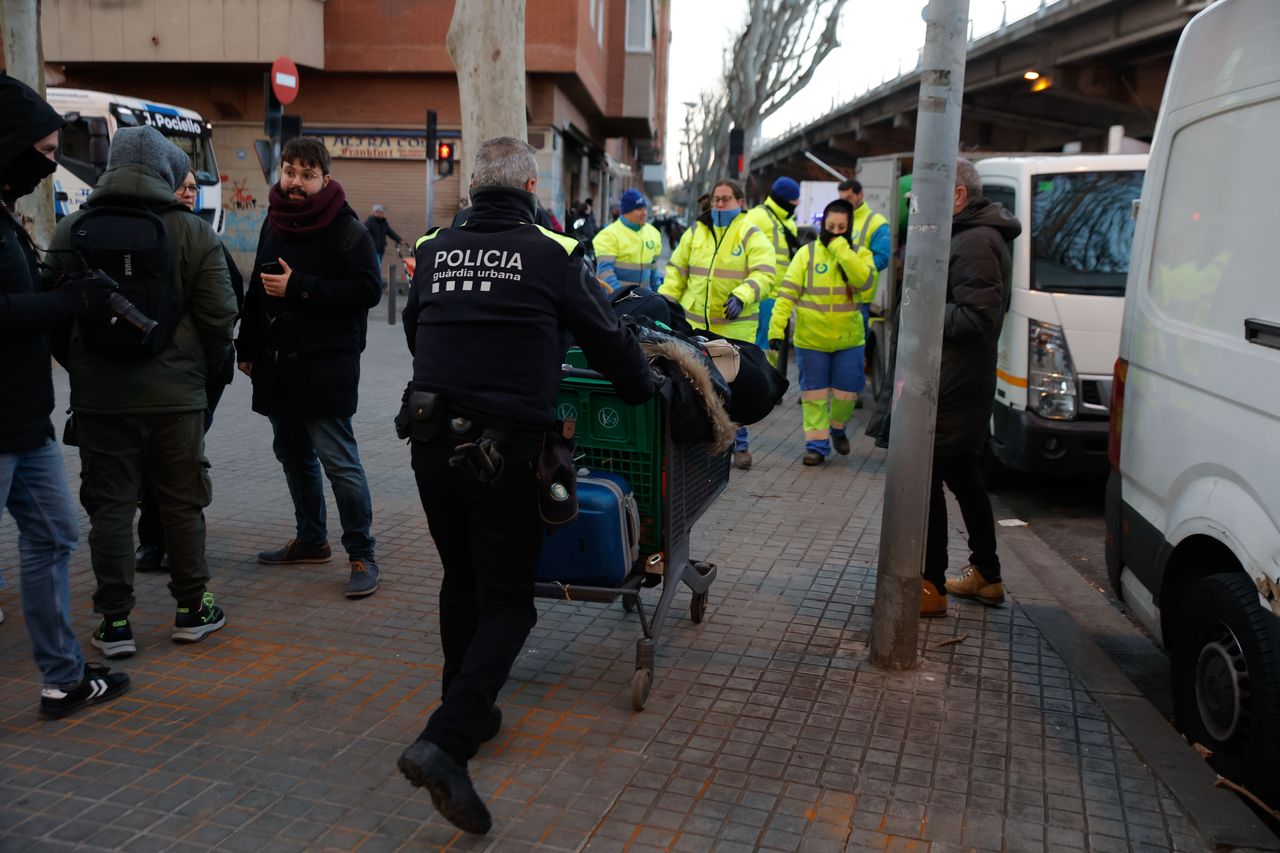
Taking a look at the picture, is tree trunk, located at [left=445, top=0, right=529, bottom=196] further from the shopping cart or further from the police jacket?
the police jacket

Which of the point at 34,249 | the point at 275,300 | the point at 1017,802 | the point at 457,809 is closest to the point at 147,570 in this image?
the point at 275,300

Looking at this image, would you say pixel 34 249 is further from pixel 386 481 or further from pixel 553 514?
pixel 386 481

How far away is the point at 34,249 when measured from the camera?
3951 mm

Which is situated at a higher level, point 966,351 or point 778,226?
point 778,226

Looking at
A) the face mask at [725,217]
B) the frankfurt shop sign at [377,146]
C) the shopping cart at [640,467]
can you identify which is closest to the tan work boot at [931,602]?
the shopping cart at [640,467]

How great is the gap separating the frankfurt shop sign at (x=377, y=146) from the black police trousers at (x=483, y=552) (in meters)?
24.5

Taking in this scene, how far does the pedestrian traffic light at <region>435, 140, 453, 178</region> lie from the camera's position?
59.4 ft

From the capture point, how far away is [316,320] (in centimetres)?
523

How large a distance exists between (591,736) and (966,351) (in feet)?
7.87

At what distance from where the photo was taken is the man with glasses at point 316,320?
5.12m

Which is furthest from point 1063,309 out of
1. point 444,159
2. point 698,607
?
point 444,159

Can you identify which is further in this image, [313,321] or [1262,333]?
[313,321]

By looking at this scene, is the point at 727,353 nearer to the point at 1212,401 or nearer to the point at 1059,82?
the point at 1212,401

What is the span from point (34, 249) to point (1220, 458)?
3.92 m
